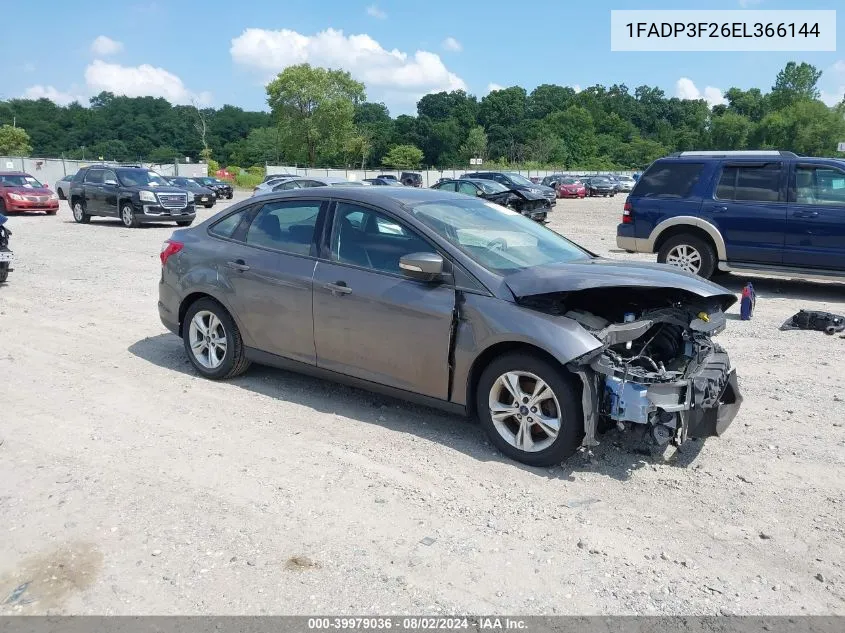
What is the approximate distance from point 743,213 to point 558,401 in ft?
24.8

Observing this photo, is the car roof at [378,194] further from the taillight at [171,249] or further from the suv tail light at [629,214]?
the suv tail light at [629,214]

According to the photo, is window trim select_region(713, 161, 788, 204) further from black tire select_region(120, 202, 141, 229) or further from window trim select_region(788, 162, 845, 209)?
black tire select_region(120, 202, 141, 229)

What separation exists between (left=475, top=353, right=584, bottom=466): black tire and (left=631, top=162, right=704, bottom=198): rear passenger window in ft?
25.3

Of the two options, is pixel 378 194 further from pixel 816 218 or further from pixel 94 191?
pixel 94 191

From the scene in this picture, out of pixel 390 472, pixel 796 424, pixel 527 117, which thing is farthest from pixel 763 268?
pixel 527 117

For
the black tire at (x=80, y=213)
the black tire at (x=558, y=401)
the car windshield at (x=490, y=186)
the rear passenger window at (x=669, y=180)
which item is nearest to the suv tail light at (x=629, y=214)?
the rear passenger window at (x=669, y=180)

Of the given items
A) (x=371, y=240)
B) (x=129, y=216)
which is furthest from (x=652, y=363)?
(x=129, y=216)

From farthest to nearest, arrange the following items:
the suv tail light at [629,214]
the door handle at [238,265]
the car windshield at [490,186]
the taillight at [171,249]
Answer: the car windshield at [490,186], the suv tail light at [629,214], the taillight at [171,249], the door handle at [238,265]

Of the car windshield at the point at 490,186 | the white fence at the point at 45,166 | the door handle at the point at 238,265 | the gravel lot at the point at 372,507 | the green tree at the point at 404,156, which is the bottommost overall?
the gravel lot at the point at 372,507

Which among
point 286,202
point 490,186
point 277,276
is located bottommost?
point 277,276

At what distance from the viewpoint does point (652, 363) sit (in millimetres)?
4414

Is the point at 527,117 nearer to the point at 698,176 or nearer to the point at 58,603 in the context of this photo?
the point at 698,176

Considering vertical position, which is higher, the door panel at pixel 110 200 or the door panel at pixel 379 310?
the door panel at pixel 110 200

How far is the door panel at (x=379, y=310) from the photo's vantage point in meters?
4.72
